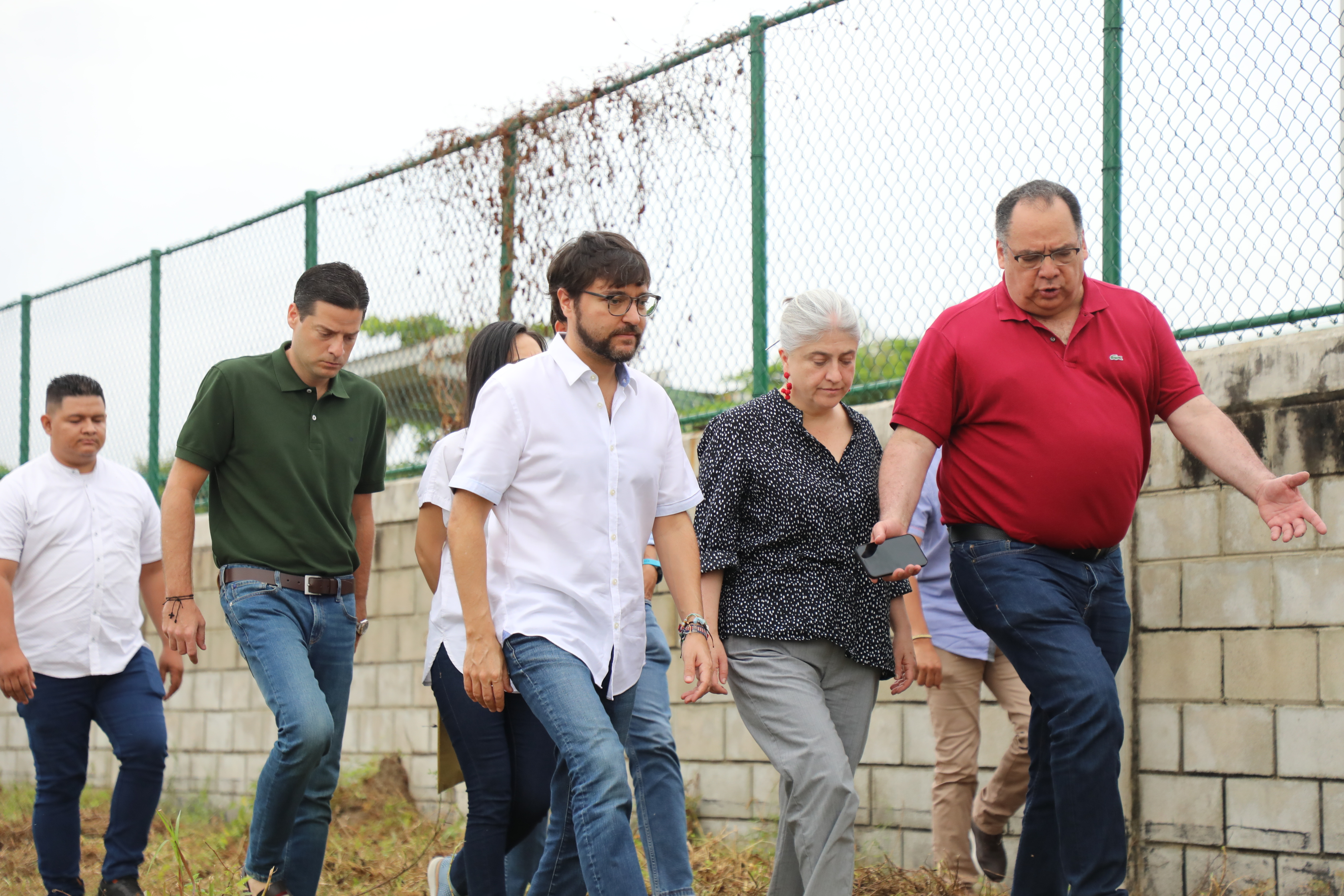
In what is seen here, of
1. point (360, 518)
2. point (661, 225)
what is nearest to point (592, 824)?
point (360, 518)

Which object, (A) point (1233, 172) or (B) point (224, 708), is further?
(B) point (224, 708)

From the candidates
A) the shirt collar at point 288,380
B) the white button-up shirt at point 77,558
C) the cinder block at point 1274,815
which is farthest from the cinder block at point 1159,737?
the white button-up shirt at point 77,558

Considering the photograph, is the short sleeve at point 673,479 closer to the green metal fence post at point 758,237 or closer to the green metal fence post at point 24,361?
the green metal fence post at point 758,237

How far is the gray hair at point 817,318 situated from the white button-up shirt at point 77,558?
3064 millimetres

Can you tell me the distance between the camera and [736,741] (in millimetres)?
5832

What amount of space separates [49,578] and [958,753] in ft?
11.8

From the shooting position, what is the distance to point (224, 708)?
8.41 meters

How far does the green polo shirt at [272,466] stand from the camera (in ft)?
14.0

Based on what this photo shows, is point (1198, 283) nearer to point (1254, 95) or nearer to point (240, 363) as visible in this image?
point (1254, 95)

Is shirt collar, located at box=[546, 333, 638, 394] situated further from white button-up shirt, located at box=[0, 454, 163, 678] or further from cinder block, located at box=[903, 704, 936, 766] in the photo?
white button-up shirt, located at box=[0, 454, 163, 678]

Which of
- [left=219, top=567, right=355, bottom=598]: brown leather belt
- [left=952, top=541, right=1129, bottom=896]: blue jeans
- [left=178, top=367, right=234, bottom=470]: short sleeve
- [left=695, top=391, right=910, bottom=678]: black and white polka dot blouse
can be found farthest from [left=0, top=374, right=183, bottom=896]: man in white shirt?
[left=952, top=541, right=1129, bottom=896]: blue jeans

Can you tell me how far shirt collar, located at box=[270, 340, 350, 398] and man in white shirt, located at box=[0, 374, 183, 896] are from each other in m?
1.19

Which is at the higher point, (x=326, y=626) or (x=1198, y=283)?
(x=1198, y=283)

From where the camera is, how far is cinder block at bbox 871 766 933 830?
5.21 m
